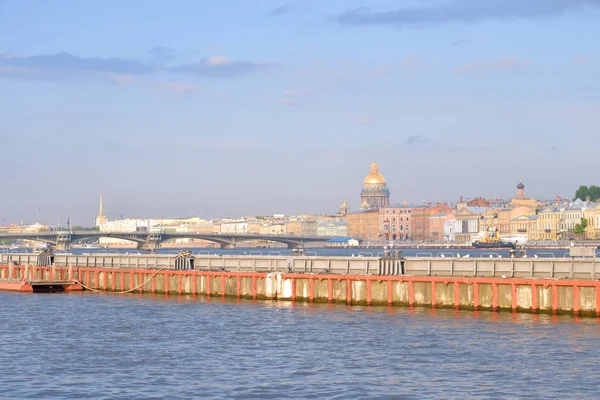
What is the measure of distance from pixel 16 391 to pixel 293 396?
8.42 meters

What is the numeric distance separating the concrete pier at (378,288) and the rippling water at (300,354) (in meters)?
0.87

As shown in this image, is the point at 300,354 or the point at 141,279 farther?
the point at 141,279

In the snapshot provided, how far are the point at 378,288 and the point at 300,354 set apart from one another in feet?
52.3

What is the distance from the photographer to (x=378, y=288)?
57.9 m

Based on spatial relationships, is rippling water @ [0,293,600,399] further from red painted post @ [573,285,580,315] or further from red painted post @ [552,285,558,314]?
red painted post @ [552,285,558,314]

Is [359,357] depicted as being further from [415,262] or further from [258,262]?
[258,262]

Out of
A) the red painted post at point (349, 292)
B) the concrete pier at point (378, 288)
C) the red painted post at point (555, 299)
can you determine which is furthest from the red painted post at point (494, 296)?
the red painted post at point (349, 292)

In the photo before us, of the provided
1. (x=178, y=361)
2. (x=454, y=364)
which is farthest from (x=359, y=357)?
(x=178, y=361)

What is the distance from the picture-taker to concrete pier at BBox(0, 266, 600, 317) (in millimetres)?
50438

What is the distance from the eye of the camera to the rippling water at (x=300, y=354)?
35531mm

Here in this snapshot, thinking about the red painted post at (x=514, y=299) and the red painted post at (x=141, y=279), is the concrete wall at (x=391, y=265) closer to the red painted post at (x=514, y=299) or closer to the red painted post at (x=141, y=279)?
the red painted post at (x=514, y=299)

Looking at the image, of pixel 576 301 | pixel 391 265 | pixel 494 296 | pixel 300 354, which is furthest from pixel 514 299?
pixel 300 354

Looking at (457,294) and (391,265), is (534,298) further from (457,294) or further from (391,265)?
(391,265)

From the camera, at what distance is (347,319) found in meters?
52.6
